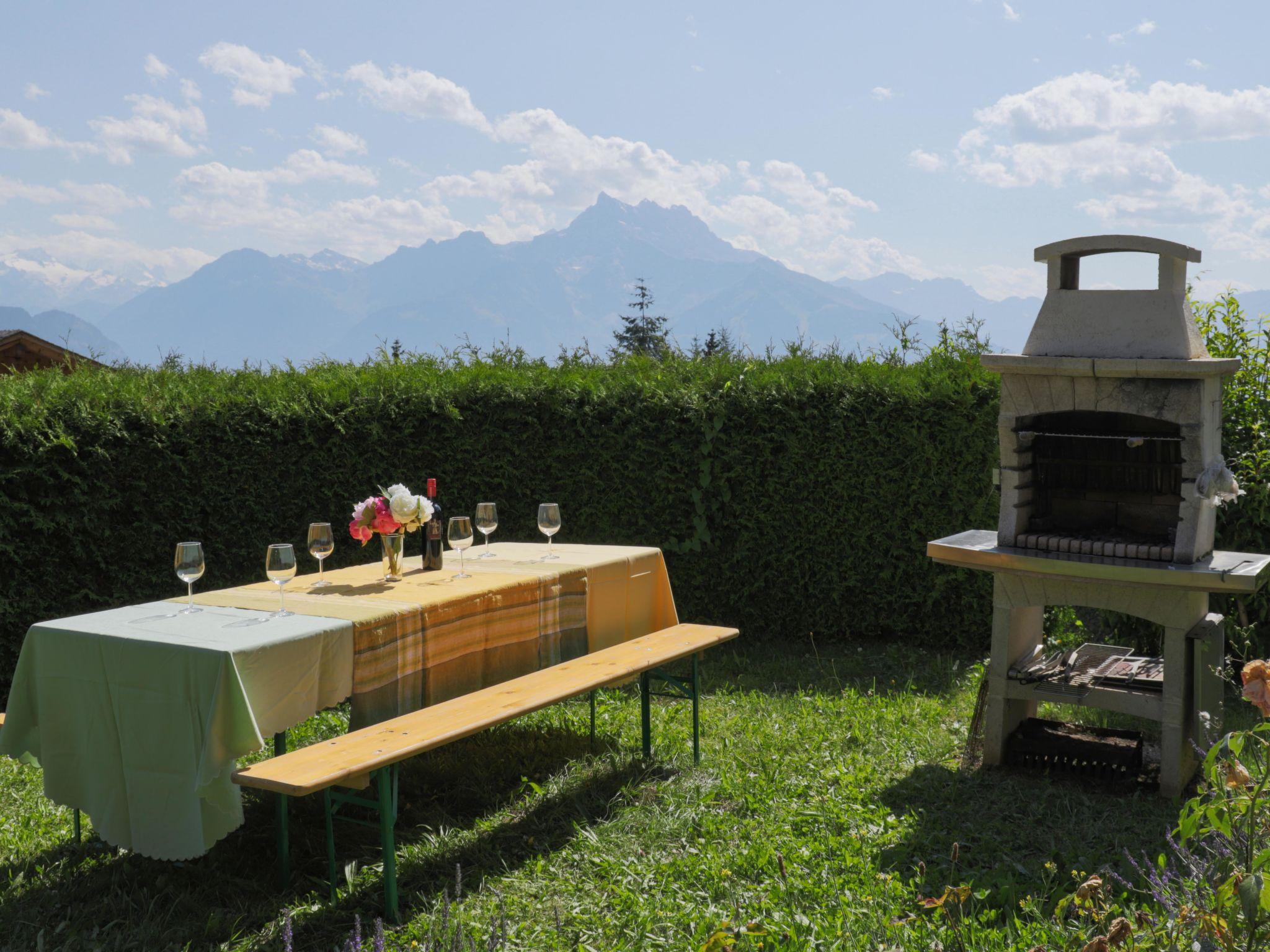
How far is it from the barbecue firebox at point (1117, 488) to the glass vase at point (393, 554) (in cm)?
239

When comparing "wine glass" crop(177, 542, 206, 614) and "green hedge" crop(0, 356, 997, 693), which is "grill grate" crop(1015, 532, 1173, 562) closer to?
"green hedge" crop(0, 356, 997, 693)

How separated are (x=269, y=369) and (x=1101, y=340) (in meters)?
5.77

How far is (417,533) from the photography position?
7.08m

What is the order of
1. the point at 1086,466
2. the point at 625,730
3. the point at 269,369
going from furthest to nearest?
the point at 269,369, the point at 625,730, the point at 1086,466

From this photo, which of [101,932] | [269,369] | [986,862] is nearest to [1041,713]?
[986,862]

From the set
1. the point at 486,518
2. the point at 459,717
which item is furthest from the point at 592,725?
the point at 459,717

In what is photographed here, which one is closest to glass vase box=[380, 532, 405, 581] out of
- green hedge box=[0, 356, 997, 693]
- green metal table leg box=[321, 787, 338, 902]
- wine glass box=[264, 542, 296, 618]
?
wine glass box=[264, 542, 296, 618]

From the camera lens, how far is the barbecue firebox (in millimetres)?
4090

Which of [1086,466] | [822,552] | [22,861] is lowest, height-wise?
[22,861]

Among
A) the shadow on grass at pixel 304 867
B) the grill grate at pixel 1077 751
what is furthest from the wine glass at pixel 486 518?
the grill grate at pixel 1077 751

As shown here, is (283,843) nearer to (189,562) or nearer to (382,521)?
(189,562)

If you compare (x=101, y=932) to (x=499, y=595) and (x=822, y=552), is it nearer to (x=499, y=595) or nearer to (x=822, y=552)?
(x=499, y=595)

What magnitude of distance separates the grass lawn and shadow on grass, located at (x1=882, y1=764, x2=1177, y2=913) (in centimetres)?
1

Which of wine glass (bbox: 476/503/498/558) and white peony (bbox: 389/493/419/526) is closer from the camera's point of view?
white peony (bbox: 389/493/419/526)
